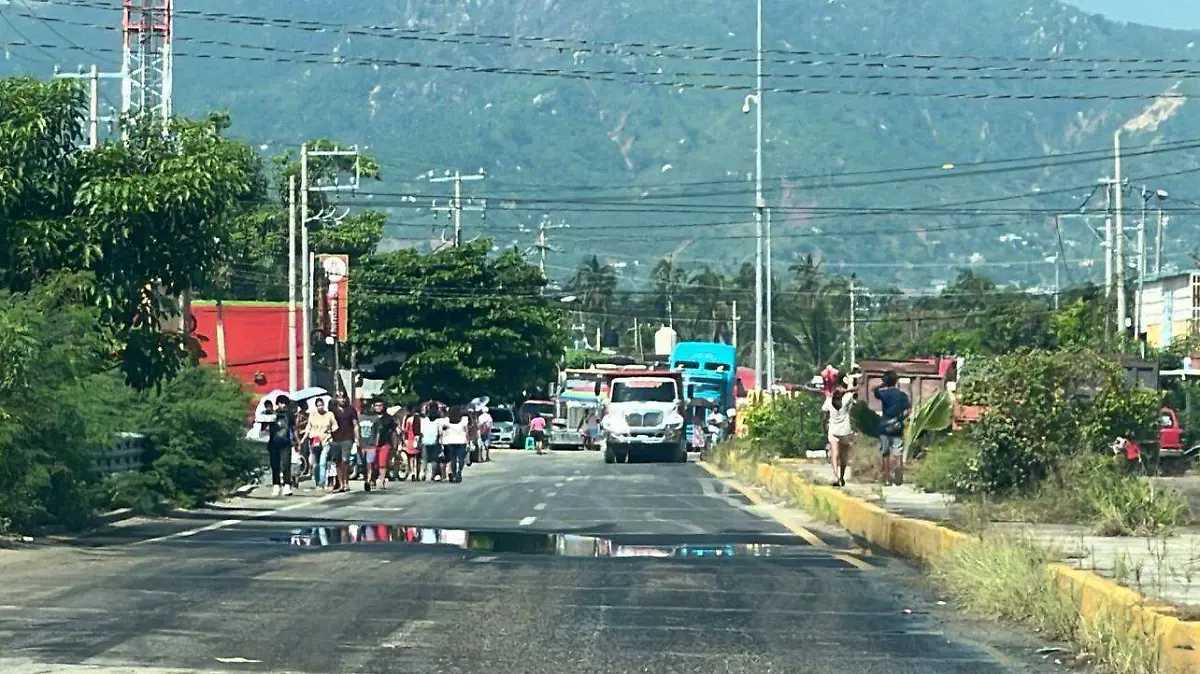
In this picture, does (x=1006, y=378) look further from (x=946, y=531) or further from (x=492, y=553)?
(x=492, y=553)

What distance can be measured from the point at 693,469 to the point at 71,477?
1202 inches

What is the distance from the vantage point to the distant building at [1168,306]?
198 feet

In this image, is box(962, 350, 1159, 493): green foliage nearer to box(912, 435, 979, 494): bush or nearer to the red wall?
box(912, 435, 979, 494): bush

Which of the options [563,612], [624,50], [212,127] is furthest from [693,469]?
[563,612]

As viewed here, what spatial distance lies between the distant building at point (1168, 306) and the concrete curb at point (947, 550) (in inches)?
1137

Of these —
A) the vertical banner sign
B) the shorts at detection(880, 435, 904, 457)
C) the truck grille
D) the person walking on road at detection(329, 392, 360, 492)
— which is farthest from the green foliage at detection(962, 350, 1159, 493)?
the vertical banner sign

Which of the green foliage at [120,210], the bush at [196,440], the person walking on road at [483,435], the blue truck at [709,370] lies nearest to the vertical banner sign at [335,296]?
the person walking on road at [483,435]

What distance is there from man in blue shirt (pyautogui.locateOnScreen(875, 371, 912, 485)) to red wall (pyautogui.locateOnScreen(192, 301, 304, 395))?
153 ft

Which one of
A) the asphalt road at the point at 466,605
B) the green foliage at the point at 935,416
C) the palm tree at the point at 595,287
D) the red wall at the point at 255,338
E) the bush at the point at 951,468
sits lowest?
the asphalt road at the point at 466,605

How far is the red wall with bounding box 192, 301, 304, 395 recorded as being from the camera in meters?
72.8

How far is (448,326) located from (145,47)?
36118mm

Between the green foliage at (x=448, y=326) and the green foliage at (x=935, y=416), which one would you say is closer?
the green foliage at (x=935, y=416)

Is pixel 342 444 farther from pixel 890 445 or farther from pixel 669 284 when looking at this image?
pixel 669 284

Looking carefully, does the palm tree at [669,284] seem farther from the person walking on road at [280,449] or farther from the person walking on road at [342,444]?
the person walking on road at [280,449]
